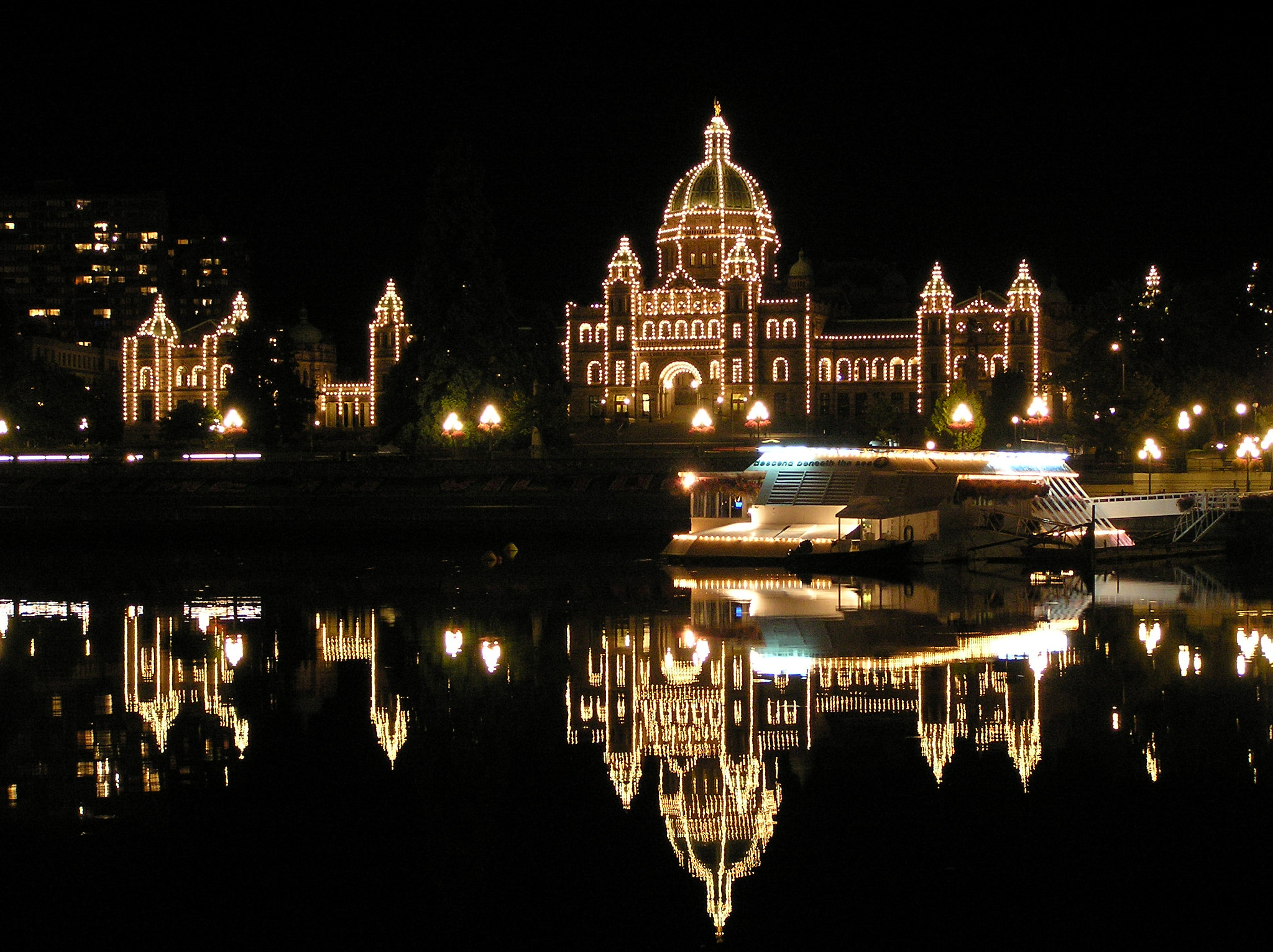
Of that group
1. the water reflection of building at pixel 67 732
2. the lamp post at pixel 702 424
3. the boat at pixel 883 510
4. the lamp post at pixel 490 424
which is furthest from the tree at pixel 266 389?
the water reflection of building at pixel 67 732

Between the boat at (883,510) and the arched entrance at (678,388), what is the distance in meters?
67.7

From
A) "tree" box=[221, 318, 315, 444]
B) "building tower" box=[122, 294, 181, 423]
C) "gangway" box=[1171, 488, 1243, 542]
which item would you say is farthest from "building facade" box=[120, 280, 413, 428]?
"gangway" box=[1171, 488, 1243, 542]

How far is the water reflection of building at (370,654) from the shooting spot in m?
20.7

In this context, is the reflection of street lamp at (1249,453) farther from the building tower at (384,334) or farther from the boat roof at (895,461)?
the building tower at (384,334)

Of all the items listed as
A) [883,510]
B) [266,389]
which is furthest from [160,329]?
[883,510]

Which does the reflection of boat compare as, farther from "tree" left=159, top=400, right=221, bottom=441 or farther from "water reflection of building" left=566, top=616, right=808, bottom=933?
"tree" left=159, top=400, right=221, bottom=441

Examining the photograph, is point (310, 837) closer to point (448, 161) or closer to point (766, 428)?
point (448, 161)

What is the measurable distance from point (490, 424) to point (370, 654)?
4692 centimetres

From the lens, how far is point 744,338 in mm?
117250

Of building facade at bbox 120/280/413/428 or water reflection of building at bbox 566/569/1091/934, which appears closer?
water reflection of building at bbox 566/569/1091/934

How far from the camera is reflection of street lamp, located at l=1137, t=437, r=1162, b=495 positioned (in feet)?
210

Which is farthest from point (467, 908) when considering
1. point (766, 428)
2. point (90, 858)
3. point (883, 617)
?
point (766, 428)

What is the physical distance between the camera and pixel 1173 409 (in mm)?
74000

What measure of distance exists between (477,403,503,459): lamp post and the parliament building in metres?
38.2
